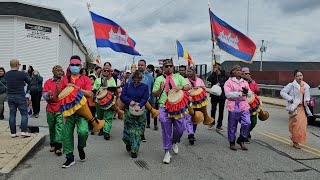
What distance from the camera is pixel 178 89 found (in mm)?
6930

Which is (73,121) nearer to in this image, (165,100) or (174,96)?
(165,100)

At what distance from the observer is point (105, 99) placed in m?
8.95

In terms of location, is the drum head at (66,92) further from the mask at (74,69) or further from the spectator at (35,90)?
the spectator at (35,90)

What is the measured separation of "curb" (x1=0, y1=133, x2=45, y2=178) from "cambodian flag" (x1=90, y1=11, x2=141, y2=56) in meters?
4.64

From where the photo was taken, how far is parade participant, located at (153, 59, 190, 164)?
274 inches

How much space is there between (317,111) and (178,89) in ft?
23.5

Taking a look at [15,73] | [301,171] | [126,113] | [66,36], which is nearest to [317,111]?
[301,171]

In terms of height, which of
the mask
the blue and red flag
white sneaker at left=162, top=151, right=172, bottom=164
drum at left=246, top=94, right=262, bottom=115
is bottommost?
white sneaker at left=162, top=151, right=172, bottom=164

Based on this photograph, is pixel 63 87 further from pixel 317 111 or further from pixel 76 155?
pixel 317 111

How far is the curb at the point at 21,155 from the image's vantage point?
582 centimetres

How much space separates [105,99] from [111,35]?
4368 millimetres

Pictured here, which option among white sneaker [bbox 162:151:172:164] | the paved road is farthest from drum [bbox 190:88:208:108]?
white sneaker [bbox 162:151:172:164]

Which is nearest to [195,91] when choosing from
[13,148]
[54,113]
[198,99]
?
[198,99]

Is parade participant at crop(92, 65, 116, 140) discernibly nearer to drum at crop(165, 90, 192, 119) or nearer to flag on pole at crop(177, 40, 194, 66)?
drum at crop(165, 90, 192, 119)
